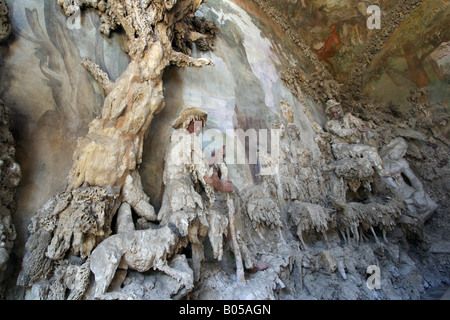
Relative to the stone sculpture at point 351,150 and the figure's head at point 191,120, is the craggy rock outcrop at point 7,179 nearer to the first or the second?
the figure's head at point 191,120

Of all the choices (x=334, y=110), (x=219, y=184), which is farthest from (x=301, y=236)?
(x=334, y=110)

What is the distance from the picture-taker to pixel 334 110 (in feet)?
34.9

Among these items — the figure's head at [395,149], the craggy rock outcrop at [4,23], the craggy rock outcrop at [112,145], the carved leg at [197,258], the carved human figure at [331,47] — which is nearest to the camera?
the craggy rock outcrop at [112,145]

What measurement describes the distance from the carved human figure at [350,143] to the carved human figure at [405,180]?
1.00m

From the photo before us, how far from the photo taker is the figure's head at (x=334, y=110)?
10570mm

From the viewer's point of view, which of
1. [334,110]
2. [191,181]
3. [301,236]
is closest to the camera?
[191,181]

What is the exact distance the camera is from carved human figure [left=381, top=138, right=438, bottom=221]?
899 centimetres

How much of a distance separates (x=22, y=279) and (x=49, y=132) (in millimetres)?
1962

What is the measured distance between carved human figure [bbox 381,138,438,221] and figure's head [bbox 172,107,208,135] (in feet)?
24.0

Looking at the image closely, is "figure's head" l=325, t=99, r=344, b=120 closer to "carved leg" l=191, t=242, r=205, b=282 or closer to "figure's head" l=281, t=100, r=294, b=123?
"figure's head" l=281, t=100, r=294, b=123

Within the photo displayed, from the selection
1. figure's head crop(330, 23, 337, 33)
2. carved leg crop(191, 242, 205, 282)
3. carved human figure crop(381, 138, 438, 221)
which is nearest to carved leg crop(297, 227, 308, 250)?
carved leg crop(191, 242, 205, 282)

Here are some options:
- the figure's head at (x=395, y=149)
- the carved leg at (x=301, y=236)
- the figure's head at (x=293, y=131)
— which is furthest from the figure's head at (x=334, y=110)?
the carved leg at (x=301, y=236)

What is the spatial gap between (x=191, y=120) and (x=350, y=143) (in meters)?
7.13

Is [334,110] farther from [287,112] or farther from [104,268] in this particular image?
[104,268]
